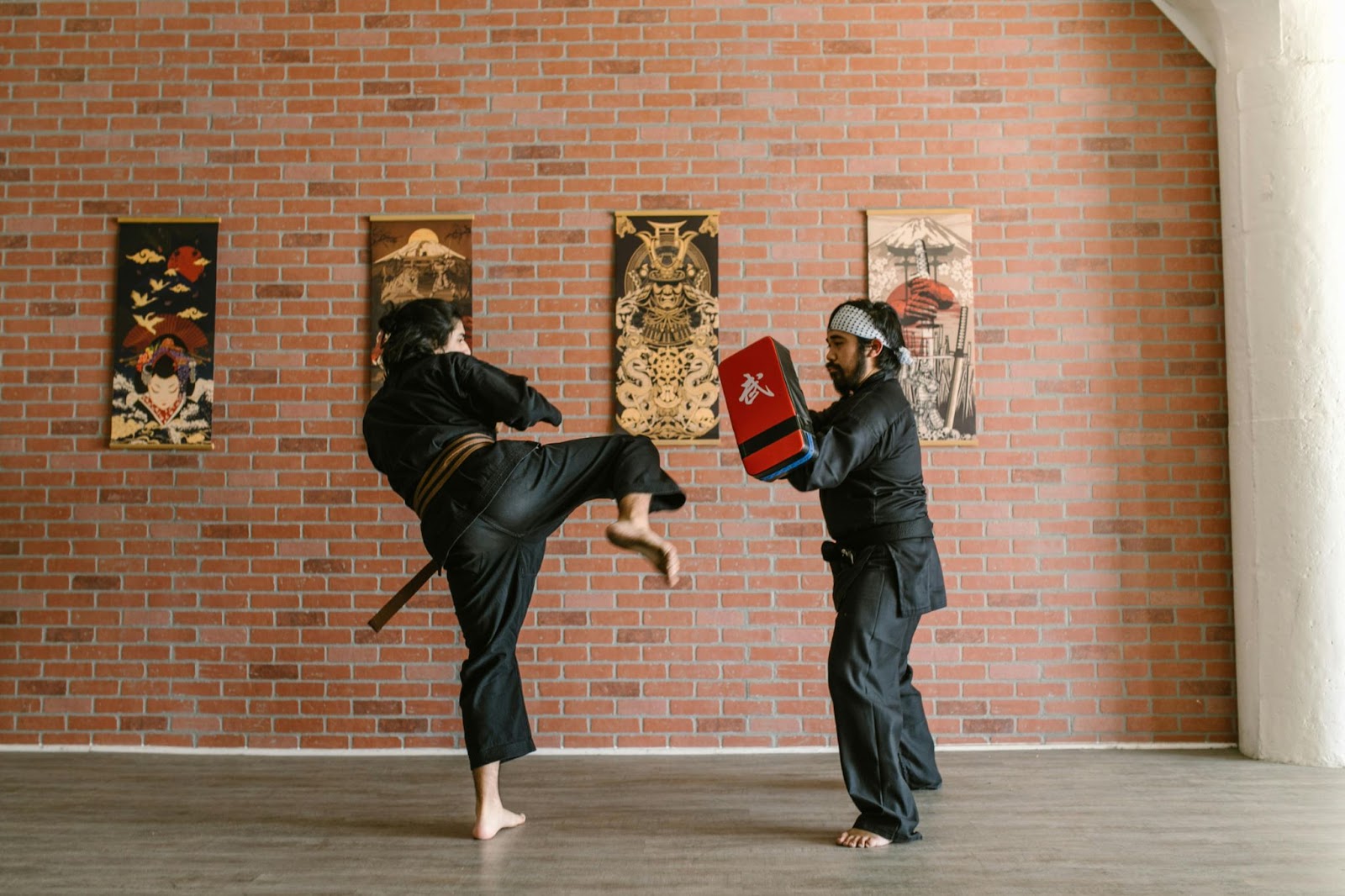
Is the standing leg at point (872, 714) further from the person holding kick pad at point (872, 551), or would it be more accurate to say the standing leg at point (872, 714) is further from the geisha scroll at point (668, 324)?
the geisha scroll at point (668, 324)

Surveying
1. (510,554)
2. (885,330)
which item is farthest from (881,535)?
(510,554)

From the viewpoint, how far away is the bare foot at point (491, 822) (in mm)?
2629

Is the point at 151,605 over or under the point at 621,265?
under

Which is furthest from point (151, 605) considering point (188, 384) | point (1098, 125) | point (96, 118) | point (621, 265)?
point (1098, 125)

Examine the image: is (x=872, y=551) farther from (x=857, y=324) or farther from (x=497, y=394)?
(x=497, y=394)

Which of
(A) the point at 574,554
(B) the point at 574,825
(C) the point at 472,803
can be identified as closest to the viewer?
(B) the point at 574,825

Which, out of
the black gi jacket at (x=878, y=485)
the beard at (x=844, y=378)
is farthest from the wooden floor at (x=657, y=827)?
the beard at (x=844, y=378)

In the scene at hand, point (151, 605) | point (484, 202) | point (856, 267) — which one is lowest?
point (151, 605)

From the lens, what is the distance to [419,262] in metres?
3.79

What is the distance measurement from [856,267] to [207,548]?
8.86ft

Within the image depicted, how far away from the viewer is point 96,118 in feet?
Result: 12.7

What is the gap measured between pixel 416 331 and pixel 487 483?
1.58ft

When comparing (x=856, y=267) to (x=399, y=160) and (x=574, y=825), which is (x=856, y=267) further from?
(x=574, y=825)

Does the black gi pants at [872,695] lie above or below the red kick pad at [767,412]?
below
